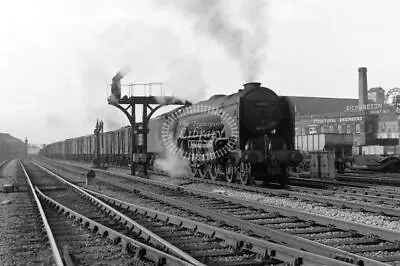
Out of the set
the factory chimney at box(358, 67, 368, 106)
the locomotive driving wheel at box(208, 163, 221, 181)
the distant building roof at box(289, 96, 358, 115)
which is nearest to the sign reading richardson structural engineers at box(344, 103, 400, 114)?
the factory chimney at box(358, 67, 368, 106)

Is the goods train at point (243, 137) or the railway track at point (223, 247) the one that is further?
the goods train at point (243, 137)

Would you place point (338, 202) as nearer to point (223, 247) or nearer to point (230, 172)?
point (223, 247)

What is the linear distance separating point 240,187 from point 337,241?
762 cm

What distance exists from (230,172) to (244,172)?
1.00 m

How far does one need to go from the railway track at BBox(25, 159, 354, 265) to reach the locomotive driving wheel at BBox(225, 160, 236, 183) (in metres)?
7.65

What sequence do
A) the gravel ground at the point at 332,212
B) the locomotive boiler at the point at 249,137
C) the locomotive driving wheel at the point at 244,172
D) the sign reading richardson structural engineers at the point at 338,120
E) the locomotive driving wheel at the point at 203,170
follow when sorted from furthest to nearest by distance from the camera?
the sign reading richardson structural engineers at the point at 338,120, the locomotive driving wheel at the point at 203,170, the locomotive driving wheel at the point at 244,172, the locomotive boiler at the point at 249,137, the gravel ground at the point at 332,212

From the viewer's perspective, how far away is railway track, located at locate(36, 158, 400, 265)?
560 centimetres

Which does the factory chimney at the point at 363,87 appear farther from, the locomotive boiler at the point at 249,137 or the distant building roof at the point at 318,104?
the locomotive boiler at the point at 249,137

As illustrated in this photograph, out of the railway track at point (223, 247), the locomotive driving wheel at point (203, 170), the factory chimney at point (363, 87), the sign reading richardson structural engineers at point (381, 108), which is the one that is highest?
the factory chimney at point (363, 87)

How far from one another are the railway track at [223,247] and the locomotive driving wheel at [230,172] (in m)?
7.65

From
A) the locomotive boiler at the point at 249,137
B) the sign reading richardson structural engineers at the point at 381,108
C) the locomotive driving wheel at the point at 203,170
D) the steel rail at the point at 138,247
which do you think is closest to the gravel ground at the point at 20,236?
the steel rail at the point at 138,247

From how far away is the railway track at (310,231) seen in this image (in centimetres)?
560

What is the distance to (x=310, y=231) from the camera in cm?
711

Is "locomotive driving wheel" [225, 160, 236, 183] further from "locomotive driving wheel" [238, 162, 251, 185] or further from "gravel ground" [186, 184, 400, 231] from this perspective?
"gravel ground" [186, 184, 400, 231]
